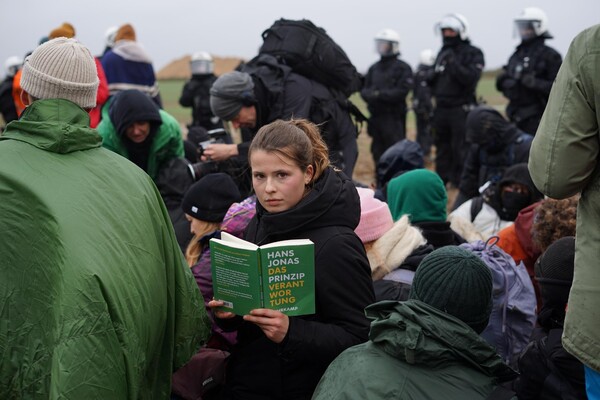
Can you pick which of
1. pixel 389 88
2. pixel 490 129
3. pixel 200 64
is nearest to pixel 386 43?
pixel 389 88

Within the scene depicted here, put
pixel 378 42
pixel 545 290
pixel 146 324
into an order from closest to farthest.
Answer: pixel 146 324 → pixel 545 290 → pixel 378 42

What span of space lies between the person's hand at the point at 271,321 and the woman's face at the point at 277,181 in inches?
16.0

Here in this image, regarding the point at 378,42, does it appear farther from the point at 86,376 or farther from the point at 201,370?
the point at 86,376

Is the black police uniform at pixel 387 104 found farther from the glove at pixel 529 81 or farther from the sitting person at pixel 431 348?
the sitting person at pixel 431 348

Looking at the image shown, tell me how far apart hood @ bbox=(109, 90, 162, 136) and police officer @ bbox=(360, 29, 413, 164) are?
23.0 ft

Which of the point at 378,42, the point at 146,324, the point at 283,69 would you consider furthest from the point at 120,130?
the point at 378,42

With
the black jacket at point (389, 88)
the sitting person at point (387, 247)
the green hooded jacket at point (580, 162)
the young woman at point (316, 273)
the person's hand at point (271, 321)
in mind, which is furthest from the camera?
the black jacket at point (389, 88)

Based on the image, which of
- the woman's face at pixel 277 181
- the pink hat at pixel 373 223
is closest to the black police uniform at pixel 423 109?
the pink hat at pixel 373 223

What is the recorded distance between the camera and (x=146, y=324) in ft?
7.32

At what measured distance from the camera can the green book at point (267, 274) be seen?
2199 mm

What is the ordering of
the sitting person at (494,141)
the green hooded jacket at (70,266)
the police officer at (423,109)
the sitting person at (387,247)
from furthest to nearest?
the police officer at (423,109) < the sitting person at (494,141) < the sitting person at (387,247) < the green hooded jacket at (70,266)

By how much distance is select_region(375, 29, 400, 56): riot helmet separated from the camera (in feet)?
37.8

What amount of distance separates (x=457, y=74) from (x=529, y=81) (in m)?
1.74

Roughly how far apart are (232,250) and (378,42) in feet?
32.3
